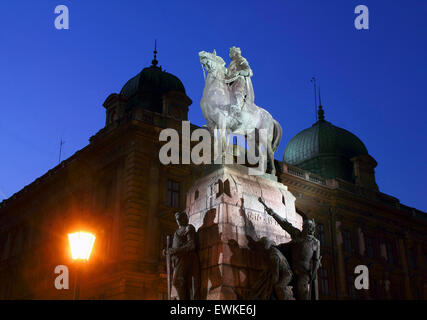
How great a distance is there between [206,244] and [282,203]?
Result: 7.48ft

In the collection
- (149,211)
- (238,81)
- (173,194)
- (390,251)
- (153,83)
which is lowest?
(238,81)

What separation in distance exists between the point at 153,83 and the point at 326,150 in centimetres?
1873

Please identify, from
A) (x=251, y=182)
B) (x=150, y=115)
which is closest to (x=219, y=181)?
(x=251, y=182)

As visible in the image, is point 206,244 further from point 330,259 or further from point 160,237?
point 330,259

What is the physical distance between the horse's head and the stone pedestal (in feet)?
7.45

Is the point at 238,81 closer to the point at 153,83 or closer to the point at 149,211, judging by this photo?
the point at 149,211

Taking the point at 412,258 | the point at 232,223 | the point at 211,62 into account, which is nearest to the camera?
the point at 232,223

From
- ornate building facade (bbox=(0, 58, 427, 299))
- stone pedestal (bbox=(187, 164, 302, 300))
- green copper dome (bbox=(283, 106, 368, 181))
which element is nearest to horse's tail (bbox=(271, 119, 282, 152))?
stone pedestal (bbox=(187, 164, 302, 300))

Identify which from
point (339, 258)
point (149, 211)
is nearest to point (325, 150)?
point (339, 258)

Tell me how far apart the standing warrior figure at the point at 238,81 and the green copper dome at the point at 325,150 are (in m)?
35.9

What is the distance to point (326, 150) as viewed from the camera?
48.1m

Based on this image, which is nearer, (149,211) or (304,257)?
(304,257)

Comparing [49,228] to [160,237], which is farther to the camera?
[49,228]
